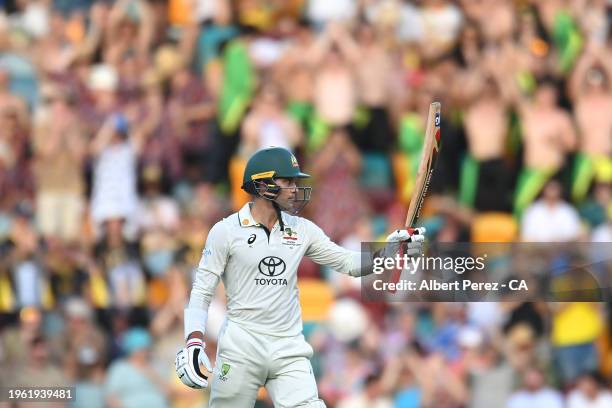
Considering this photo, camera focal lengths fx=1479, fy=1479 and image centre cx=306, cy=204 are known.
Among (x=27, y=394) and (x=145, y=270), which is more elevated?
(x=145, y=270)

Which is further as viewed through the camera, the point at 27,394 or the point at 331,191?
the point at 331,191

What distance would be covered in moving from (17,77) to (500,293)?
29.8 feet

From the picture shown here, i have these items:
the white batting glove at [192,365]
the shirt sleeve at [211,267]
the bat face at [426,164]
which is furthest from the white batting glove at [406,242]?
the white batting glove at [192,365]

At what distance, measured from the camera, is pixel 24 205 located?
17484 millimetres

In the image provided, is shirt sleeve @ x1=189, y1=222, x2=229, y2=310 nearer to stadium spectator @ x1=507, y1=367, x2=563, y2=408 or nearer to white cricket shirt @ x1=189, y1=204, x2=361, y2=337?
white cricket shirt @ x1=189, y1=204, x2=361, y2=337

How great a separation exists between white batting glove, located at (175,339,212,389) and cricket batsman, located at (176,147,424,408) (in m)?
0.17

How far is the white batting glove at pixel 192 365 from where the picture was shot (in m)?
9.17

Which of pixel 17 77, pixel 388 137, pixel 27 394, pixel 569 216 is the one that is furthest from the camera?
pixel 17 77

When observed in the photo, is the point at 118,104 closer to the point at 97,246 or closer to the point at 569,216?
the point at 97,246

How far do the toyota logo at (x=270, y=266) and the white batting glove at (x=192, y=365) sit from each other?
0.65 metres

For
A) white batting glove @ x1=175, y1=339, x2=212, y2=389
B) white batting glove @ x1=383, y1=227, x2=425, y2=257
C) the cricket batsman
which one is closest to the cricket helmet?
the cricket batsman

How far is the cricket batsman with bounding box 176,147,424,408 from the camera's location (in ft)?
31.2

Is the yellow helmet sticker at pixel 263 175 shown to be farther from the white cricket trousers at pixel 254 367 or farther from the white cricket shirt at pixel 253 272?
the white cricket trousers at pixel 254 367

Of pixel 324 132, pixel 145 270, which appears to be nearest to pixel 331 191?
pixel 324 132
